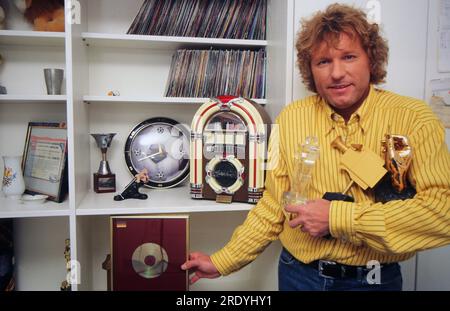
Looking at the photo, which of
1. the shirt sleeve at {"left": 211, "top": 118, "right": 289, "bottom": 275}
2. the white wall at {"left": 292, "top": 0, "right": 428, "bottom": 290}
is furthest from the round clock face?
the white wall at {"left": 292, "top": 0, "right": 428, "bottom": 290}

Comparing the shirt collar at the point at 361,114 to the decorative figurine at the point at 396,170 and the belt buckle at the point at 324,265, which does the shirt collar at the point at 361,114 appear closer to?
the decorative figurine at the point at 396,170

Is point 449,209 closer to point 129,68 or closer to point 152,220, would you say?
point 152,220

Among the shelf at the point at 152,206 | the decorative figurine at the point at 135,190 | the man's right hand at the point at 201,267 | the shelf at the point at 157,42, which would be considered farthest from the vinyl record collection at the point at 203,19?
the man's right hand at the point at 201,267

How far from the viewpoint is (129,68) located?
1605mm

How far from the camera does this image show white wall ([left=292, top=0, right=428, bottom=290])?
1.29m

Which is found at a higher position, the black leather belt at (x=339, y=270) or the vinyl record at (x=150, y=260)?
the black leather belt at (x=339, y=270)

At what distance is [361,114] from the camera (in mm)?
979

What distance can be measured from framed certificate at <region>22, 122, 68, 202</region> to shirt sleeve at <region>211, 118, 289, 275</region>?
30.3 inches

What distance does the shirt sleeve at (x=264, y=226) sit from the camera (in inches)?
43.9

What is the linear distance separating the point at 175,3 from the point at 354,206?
1.22 m

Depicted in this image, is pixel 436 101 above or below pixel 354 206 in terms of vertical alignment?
above

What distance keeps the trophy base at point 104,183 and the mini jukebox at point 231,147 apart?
0.45 m
